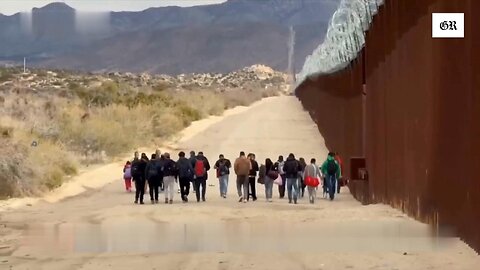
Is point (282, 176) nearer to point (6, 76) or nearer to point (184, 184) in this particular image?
point (184, 184)

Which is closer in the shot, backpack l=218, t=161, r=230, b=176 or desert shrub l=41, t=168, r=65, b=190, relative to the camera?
backpack l=218, t=161, r=230, b=176

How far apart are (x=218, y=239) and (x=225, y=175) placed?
11.4 m

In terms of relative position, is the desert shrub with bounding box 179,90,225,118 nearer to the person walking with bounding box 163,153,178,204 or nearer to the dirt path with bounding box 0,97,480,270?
the person walking with bounding box 163,153,178,204

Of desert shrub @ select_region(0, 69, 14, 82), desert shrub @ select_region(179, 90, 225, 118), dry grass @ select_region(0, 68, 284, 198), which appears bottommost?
dry grass @ select_region(0, 68, 284, 198)

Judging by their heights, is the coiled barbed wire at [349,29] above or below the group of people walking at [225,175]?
above

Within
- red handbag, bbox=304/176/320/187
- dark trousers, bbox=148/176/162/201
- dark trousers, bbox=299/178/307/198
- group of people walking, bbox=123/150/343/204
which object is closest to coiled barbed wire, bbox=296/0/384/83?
group of people walking, bbox=123/150/343/204

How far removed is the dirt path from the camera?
38.4 feet

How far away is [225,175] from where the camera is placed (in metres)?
25.6

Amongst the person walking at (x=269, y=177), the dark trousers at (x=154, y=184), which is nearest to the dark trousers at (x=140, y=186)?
the dark trousers at (x=154, y=184)

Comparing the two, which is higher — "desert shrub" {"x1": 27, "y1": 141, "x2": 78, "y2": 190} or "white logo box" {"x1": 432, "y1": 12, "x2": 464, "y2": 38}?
"white logo box" {"x1": 432, "y1": 12, "x2": 464, "y2": 38}

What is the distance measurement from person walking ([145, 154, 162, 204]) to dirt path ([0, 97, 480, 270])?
79 cm

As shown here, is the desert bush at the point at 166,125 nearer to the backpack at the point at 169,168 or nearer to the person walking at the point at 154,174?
the person walking at the point at 154,174

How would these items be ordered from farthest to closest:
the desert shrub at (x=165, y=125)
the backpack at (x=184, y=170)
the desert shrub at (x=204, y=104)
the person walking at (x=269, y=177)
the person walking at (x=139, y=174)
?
1. the desert shrub at (x=204, y=104)
2. the desert shrub at (x=165, y=125)
3. the person walking at (x=269, y=177)
4. the person walking at (x=139, y=174)
5. the backpack at (x=184, y=170)

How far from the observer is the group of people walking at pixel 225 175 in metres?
23.7
